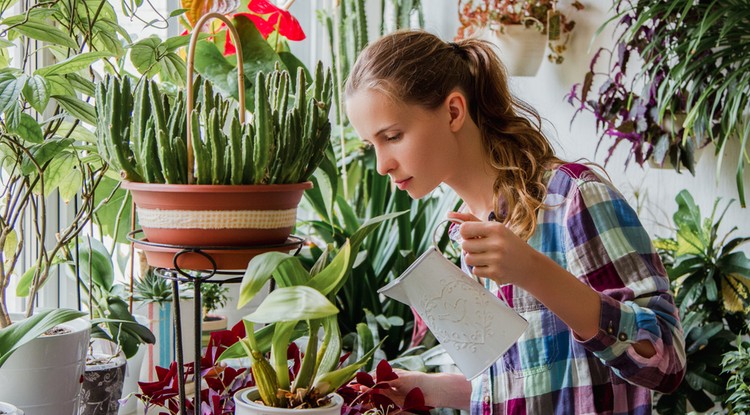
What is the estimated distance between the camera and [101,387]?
1.26 metres

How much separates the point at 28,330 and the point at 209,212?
0.31 m

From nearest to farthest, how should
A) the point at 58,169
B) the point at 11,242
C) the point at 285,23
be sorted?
the point at 58,169 < the point at 11,242 < the point at 285,23

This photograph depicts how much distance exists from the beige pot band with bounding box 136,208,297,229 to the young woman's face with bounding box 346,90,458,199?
0.32m

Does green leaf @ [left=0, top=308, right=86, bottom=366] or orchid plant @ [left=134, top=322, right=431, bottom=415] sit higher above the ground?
green leaf @ [left=0, top=308, right=86, bottom=366]

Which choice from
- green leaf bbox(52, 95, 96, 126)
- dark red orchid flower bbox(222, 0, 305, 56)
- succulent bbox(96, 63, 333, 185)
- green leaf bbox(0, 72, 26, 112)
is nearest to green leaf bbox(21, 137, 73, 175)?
green leaf bbox(52, 95, 96, 126)

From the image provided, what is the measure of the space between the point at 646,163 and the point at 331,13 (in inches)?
61.7

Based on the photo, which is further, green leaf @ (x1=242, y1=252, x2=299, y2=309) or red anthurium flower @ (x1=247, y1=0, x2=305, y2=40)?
red anthurium flower @ (x1=247, y1=0, x2=305, y2=40)

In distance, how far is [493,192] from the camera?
1.30m

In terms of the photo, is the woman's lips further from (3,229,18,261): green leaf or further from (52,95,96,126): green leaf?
(3,229,18,261): green leaf

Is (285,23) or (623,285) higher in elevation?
(285,23)

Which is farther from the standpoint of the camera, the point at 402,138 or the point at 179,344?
the point at 402,138

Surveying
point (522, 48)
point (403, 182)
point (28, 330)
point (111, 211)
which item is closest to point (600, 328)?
point (403, 182)

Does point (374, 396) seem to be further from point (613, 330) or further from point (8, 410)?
point (8, 410)

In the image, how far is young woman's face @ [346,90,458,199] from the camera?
1179 millimetres
